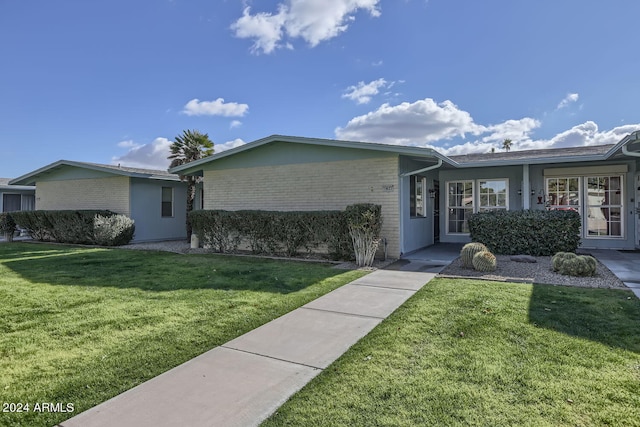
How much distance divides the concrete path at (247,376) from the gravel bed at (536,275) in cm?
303

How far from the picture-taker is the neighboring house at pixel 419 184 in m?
9.76

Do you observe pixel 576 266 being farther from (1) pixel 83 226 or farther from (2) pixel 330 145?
(1) pixel 83 226

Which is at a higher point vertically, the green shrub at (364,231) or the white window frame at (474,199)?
the white window frame at (474,199)

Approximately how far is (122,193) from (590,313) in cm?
1560

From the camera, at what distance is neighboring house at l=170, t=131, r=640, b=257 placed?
9.76 m

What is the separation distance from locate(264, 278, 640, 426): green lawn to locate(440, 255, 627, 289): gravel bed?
148 centimetres

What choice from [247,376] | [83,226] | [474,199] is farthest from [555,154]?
[83,226]

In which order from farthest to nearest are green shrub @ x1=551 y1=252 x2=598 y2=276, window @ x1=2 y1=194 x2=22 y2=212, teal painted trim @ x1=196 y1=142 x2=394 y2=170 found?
window @ x1=2 y1=194 x2=22 y2=212, teal painted trim @ x1=196 y1=142 x2=394 y2=170, green shrub @ x1=551 y1=252 x2=598 y2=276

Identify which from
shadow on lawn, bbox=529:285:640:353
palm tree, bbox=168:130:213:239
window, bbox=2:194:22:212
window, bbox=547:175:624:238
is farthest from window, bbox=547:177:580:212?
window, bbox=2:194:22:212

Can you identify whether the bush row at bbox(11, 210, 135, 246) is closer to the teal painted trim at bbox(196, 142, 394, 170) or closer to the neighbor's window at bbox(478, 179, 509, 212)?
the teal painted trim at bbox(196, 142, 394, 170)

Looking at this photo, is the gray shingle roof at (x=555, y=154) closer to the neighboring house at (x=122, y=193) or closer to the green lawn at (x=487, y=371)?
the green lawn at (x=487, y=371)

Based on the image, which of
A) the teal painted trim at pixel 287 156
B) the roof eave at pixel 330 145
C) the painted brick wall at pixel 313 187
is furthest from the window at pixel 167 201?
the teal painted trim at pixel 287 156

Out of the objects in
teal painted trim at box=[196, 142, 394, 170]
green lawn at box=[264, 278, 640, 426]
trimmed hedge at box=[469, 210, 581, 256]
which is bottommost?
green lawn at box=[264, 278, 640, 426]

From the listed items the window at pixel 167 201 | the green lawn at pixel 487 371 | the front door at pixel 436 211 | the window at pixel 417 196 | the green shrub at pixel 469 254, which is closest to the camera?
the green lawn at pixel 487 371
